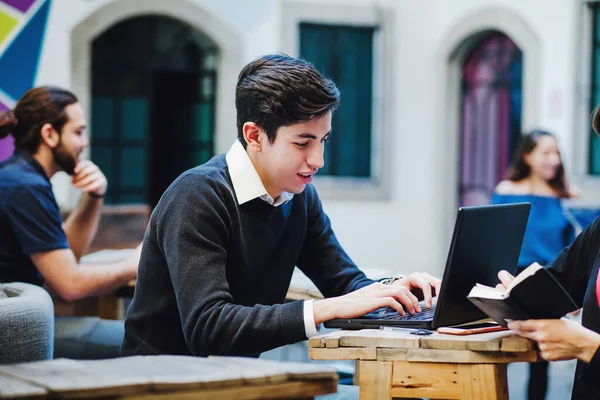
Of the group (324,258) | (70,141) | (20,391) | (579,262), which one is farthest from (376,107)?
(20,391)

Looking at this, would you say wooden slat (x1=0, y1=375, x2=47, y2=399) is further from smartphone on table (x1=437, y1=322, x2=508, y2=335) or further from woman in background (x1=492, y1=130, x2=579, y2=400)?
woman in background (x1=492, y1=130, x2=579, y2=400)

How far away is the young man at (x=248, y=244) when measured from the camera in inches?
86.4

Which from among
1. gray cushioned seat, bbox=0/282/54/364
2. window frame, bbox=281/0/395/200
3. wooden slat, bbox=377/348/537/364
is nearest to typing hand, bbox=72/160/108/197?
gray cushioned seat, bbox=0/282/54/364

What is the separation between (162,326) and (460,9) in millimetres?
7048

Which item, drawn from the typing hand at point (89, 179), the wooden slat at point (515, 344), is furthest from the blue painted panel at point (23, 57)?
the wooden slat at point (515, 344)

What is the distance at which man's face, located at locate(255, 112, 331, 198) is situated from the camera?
2391mm

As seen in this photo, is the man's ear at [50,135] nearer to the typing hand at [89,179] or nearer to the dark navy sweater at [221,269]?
the typing hand at [89,179]

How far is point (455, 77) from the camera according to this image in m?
9.12

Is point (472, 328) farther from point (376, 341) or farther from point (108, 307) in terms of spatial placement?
point (108, 307)

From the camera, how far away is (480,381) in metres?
2.05

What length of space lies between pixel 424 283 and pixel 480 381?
0.50m

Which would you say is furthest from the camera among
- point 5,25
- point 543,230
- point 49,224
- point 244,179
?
point 5,25

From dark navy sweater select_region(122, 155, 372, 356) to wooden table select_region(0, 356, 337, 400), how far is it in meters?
0.45

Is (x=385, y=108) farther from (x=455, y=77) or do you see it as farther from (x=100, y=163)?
(x=100, y=163)
